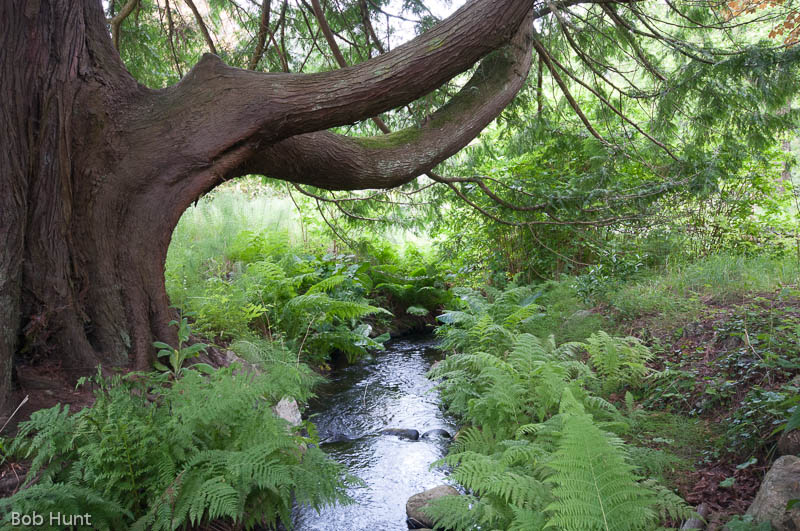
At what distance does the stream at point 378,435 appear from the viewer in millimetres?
3354

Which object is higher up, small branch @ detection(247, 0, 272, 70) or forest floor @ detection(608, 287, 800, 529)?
small branch @ detection(247, 0, 272, 70)

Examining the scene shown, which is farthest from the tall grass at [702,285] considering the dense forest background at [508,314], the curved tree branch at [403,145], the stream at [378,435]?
the curved tree branch at [403,145]

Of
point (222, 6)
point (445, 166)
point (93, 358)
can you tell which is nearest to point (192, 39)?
point (222, 6)

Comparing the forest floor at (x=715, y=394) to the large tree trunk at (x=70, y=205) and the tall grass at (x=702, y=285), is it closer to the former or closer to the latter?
the tall grass at (x=702, y=285)

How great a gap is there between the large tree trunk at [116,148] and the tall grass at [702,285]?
300 centimetres

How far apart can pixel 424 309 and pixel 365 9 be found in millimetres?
4956

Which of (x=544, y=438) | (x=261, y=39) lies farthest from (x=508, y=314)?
(x=261, y=39)

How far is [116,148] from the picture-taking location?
10.6 feet

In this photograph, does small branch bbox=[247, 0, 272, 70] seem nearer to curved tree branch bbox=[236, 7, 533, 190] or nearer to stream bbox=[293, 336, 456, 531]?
curved tree branch bbox=[236, 7, 533, 190]

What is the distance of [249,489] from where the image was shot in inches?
95.7

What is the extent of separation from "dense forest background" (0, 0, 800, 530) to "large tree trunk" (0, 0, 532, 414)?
169mm

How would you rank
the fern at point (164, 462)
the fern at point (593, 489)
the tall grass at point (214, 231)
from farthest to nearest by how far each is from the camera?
the tall grass at point (214, 231), the fern at point (164, 462), the fern at point (593, 489)

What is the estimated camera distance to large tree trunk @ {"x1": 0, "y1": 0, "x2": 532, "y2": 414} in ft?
9.34

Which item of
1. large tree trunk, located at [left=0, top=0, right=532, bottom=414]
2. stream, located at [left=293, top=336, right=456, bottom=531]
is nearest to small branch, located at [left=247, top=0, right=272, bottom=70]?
large tree trunk, located at [left=0, top=0, right=532, bottom=414]
